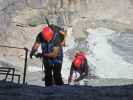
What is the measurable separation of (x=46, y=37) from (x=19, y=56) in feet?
41.3

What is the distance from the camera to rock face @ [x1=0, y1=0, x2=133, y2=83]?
21922mm

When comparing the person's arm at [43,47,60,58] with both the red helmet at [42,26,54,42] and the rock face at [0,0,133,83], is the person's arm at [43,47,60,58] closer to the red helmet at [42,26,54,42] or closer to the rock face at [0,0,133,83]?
the red helmet at [42,26,54,42]

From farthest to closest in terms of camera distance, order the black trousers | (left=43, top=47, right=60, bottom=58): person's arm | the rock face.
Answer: the rock face
the black trousers
(left=43, top=47, right=60, bottom=58): person's arm

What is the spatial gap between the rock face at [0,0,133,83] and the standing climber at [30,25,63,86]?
485 inches

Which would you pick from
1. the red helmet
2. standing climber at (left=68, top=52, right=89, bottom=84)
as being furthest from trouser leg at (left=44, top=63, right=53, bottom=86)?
standing climber at (left=68, top=52, right=89, bottom=84)

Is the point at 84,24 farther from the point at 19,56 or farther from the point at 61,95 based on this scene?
the point at 61,95

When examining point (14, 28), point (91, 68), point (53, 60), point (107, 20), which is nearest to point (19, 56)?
point (14, 28)

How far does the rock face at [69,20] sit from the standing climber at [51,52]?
40.4 feet

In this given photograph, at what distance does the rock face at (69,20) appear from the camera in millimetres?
21922

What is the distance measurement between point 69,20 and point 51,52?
1400 cm

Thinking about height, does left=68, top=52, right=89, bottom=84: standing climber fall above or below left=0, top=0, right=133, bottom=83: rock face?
below

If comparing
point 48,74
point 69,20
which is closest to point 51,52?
point 48,74

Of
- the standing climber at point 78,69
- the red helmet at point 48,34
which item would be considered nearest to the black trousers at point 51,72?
the red helmet at point 48,34

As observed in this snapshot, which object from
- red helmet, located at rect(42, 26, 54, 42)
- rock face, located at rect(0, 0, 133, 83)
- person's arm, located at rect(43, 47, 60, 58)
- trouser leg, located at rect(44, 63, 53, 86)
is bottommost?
trouser leg, located at rect(44, 63, 53, 86)
